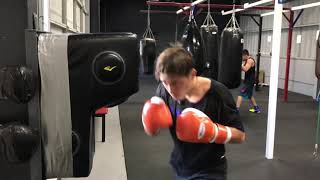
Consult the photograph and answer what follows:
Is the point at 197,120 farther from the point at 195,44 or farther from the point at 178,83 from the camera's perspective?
the point at 195,44

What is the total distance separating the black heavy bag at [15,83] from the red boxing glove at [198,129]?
713 mm

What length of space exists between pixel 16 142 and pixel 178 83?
75 centimetres

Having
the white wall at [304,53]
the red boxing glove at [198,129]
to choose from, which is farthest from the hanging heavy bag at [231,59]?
the white wall at [304,53]

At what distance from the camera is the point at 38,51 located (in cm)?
143

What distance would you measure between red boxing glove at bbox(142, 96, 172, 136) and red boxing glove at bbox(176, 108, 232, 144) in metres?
0.07

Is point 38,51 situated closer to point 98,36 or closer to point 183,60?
point 98,36

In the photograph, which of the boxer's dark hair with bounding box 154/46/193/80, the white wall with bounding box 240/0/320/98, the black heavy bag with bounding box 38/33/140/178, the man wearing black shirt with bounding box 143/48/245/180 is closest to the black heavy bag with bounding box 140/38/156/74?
the white wall with bounding box 240/0/320/98

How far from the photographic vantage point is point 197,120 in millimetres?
1648

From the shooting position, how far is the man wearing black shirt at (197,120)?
167 centimetres

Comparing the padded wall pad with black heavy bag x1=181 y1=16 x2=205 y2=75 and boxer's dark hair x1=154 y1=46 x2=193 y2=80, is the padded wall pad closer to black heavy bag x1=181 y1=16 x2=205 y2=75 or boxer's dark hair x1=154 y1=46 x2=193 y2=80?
boxer's dark hair x1=154 y1=46 x2=193 y2=80

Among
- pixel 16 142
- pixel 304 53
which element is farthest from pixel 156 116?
pixel 304 53

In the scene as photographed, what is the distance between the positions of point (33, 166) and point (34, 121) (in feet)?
0.65

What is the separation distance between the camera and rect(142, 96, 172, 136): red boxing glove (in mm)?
1714

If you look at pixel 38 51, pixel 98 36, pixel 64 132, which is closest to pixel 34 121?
pixel 64 132
